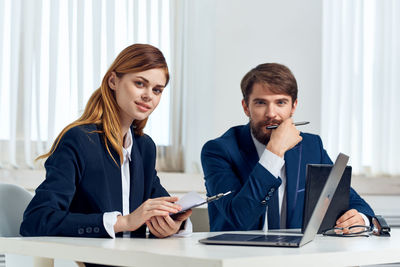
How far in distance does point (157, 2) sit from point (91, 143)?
197cm

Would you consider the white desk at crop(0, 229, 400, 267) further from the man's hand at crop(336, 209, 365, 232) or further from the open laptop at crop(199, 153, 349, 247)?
the man's hand at crop(336, 209, 365, 232)

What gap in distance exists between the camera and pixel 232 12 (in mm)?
3529

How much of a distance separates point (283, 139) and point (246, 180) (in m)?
0.28

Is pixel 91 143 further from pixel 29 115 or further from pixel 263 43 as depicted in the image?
pixel 263 43

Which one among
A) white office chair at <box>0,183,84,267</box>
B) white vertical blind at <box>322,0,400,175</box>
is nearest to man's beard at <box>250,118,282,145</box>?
white office chair at <box>0,183,84,267</box>

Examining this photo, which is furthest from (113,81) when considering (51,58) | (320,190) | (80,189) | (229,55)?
(229,55)

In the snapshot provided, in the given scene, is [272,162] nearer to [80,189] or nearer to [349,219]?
[349,219]

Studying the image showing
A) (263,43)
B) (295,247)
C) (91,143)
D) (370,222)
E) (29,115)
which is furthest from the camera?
(263,43)

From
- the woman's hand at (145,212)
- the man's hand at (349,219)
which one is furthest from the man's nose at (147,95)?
the man's hand at (349,219)

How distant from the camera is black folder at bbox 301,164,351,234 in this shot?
1.68 metres

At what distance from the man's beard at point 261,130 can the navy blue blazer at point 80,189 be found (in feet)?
1.89

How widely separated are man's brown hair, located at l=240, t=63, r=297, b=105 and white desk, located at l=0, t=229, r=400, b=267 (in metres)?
0.87

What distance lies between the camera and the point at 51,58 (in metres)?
3.38

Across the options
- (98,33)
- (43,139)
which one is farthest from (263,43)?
(43,139)
